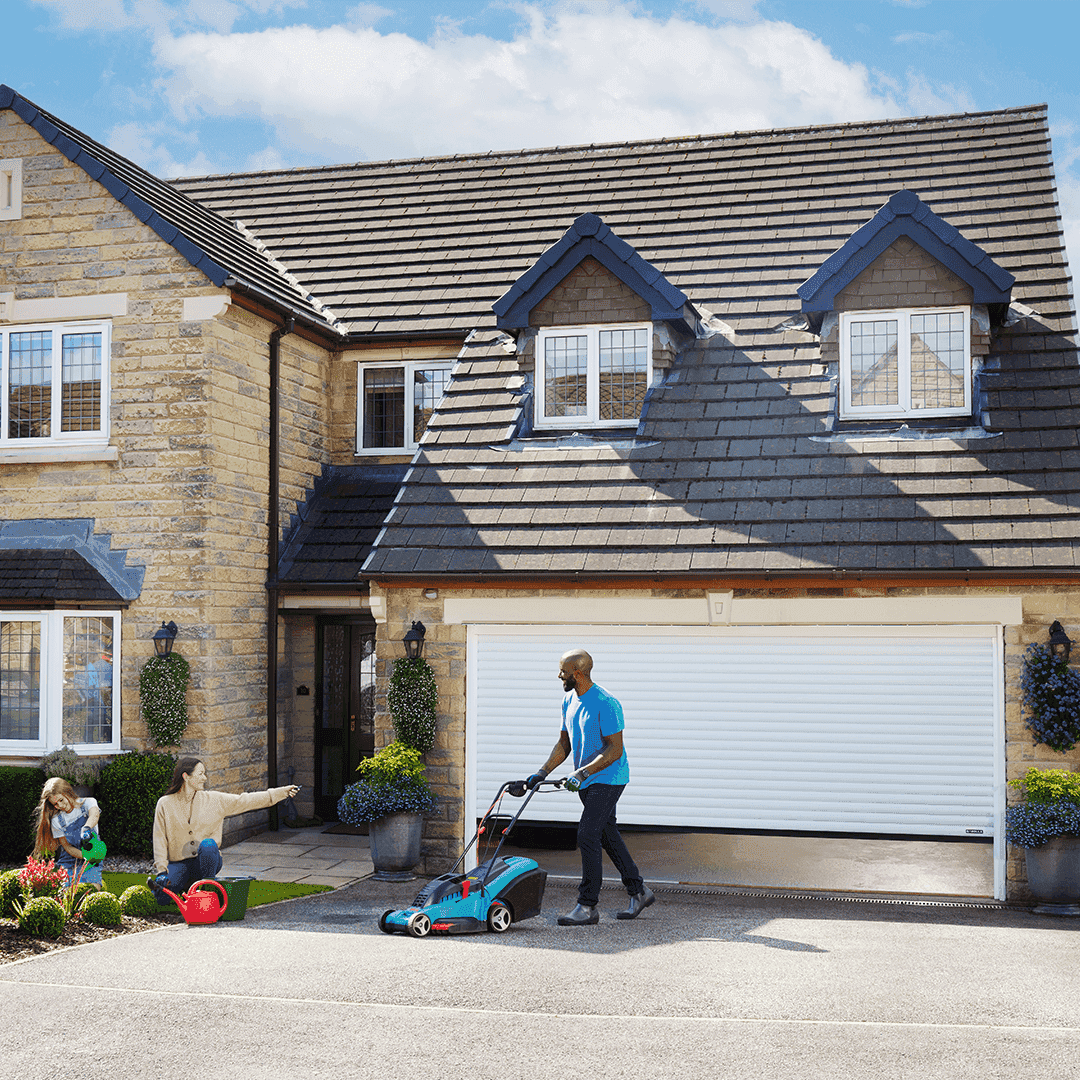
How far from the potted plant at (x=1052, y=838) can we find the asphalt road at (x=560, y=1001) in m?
0.28

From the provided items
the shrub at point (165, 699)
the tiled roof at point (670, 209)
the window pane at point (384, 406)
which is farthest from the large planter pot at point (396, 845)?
the tiled roof at point (670, 209)

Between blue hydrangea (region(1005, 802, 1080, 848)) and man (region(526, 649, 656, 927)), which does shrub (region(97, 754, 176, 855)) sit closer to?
man (region(526, 649, 656, 927))

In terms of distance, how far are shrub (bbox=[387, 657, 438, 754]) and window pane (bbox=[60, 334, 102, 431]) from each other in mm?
4928

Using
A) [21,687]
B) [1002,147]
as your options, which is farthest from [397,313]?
[1002,147]

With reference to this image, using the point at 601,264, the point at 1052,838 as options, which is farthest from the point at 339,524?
the point at 1052,838

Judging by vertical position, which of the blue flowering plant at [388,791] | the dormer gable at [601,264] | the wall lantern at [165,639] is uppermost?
the dormer gable at [601,264]

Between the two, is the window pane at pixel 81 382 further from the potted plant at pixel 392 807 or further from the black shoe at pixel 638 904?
the black shoe at pixel 638 904

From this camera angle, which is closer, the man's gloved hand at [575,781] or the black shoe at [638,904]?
the man's gloved hand at [575,781]

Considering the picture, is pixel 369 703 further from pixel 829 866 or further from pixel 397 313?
pixel 829 866

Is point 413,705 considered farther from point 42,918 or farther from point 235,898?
point 42,918

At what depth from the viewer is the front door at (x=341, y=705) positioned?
14.4 meters

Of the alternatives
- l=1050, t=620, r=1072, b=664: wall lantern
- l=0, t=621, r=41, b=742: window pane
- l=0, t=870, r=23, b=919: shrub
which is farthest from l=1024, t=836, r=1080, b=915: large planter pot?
l=0, t=621, r=41, b=742: window pane

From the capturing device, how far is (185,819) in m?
9.19

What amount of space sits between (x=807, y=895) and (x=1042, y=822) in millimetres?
2164
